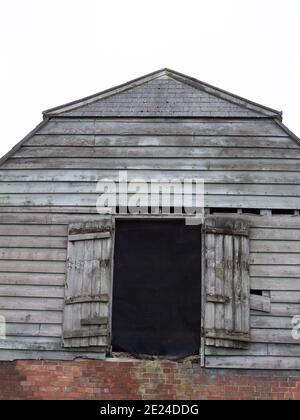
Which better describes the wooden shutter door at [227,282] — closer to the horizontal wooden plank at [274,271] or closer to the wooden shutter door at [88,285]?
the horizontal wooden plank at [274,271]

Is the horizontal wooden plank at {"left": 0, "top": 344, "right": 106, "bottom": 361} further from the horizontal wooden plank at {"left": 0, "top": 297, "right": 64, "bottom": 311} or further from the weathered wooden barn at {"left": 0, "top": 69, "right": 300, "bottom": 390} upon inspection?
the horizontal wooden plank at {"left": 0, "top": 297, "right": 64, "bottom": 311}

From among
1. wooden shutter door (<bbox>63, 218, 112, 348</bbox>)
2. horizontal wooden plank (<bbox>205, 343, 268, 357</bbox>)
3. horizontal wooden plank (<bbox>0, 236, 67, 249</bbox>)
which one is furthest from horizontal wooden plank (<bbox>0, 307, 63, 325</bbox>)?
horizontal wooden plank (<bbox>205, 343, 268, 357</bbox>)

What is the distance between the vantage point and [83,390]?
9.24m

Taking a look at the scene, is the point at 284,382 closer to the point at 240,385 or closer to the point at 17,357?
the point at 240,385

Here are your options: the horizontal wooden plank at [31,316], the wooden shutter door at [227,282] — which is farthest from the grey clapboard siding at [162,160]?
the horizontal wooden plank at [31,316]

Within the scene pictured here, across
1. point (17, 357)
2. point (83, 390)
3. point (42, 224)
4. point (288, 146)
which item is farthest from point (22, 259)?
point (288, 146)

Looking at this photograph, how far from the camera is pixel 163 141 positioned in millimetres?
10695

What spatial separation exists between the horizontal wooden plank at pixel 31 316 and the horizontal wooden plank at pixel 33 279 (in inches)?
16.0

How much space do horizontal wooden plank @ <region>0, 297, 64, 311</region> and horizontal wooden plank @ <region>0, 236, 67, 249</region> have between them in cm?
81

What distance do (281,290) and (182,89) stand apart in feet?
13.2

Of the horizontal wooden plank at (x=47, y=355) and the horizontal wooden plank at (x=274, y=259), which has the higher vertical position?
the horizontal wooden plank at (x=274, y=259)

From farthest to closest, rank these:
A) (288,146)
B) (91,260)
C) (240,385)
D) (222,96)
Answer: (222,96) < (288,146) < (91,260) < (240,385)

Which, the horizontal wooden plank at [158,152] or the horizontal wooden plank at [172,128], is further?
the horizontal wooden plank at [172,128]

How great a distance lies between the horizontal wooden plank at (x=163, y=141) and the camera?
1059 centimetres
